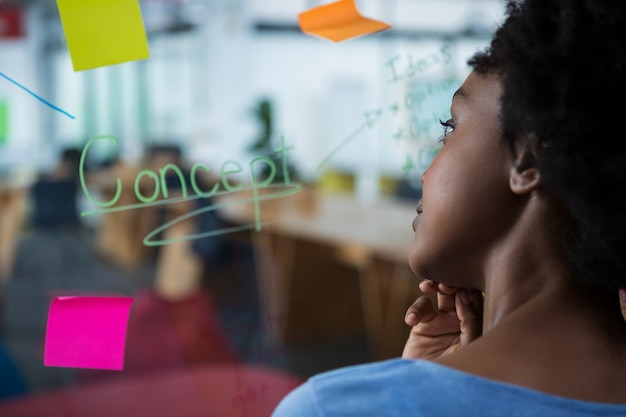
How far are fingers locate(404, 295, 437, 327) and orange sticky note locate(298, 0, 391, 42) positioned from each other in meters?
0.36

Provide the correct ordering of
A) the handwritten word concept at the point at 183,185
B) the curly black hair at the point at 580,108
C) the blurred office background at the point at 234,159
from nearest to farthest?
the curly black hair at the point at 580,108, the handwritten word concept at the point at 183,185, the blurred office background at the point at 234,159

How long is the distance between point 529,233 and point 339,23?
446 millimetres

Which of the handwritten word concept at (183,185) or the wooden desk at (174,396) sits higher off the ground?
the handwritten word concept at (183,185)

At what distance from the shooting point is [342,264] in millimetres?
4293

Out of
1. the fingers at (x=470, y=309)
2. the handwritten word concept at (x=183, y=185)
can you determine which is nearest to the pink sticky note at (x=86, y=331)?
the handwritten word concept at (x=183, y=185)

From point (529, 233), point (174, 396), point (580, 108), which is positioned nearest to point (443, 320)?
point (529, 233)

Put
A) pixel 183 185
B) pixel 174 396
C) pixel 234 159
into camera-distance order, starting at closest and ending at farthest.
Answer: pixel 183 185 < pixel 234 159 < pixel 174 396

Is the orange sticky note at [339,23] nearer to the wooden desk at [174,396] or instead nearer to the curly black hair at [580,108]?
the curly black hair at [580,108]

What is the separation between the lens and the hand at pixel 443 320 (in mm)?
904

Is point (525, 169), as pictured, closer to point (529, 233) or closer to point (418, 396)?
point (529, 233)

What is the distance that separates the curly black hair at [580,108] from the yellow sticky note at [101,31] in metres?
0.42

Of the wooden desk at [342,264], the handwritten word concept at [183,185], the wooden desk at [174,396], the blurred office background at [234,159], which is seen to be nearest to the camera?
the handwritten word concept at [183,185]

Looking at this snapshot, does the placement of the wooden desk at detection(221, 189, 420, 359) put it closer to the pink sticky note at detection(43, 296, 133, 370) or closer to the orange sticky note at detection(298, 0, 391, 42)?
the orange sticky note at detection(298, 0, 391, 42)

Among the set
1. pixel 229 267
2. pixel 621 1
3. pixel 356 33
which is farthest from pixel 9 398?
pixel 229 267
